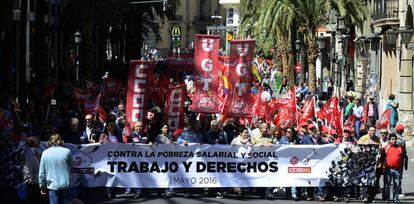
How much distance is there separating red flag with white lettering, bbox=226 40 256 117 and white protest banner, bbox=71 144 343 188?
1.72 meters

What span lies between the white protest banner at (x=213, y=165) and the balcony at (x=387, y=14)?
18046 mm

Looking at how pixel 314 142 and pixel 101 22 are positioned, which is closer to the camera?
pixel 314 142

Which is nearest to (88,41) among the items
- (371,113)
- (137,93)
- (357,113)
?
(371,113)

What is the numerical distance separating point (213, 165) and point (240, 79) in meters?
2.19

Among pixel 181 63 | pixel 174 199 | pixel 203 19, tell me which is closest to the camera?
pixel 174 199

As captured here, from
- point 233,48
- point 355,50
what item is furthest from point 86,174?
point 355,50

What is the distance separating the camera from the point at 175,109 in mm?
19422

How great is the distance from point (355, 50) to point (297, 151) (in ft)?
114

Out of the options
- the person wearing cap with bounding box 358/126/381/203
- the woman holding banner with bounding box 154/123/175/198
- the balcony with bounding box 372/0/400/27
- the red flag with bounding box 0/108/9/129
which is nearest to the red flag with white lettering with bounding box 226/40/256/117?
the woman holding banner with bounding box 154/123/175/198

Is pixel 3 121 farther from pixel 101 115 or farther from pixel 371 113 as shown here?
pixel 371 113

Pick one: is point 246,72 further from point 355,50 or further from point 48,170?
point 355,50

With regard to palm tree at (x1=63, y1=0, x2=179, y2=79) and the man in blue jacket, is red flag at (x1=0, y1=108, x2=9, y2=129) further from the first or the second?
palm tree at (x1=63, y1=0, x2=179, y2=79)

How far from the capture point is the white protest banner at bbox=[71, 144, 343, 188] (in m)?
16.7

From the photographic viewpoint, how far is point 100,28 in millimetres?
41938
